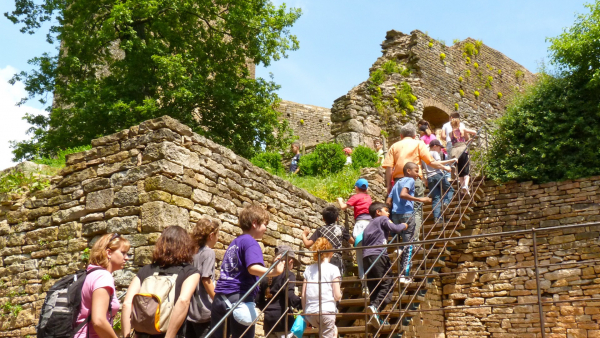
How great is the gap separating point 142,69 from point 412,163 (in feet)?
25.4

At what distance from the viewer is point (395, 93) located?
653 inches

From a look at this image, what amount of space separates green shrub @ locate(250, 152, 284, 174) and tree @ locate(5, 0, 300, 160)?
0.88 ft

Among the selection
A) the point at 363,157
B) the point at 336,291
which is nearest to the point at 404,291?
the point at 336,291

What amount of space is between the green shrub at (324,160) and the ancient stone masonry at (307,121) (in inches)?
451

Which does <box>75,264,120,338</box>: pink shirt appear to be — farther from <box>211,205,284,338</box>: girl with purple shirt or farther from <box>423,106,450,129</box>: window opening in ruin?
<box>423,106,450,129</box>: window opening in ruin

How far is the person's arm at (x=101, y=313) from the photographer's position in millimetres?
4375

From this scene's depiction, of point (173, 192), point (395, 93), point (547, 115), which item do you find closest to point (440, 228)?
point (547, 115)

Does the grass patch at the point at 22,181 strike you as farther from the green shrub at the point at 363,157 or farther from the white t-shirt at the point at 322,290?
the green shrub at the point at 363,157

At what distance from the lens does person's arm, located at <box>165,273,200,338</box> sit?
4.49 metres

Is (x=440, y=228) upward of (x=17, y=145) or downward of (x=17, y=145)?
downward

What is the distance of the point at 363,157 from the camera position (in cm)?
1446

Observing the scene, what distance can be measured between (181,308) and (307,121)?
22.7 metres

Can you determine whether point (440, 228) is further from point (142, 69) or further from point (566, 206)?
point (142, 69)

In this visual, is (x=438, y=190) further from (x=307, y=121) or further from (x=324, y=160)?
(x=307, y=121)
